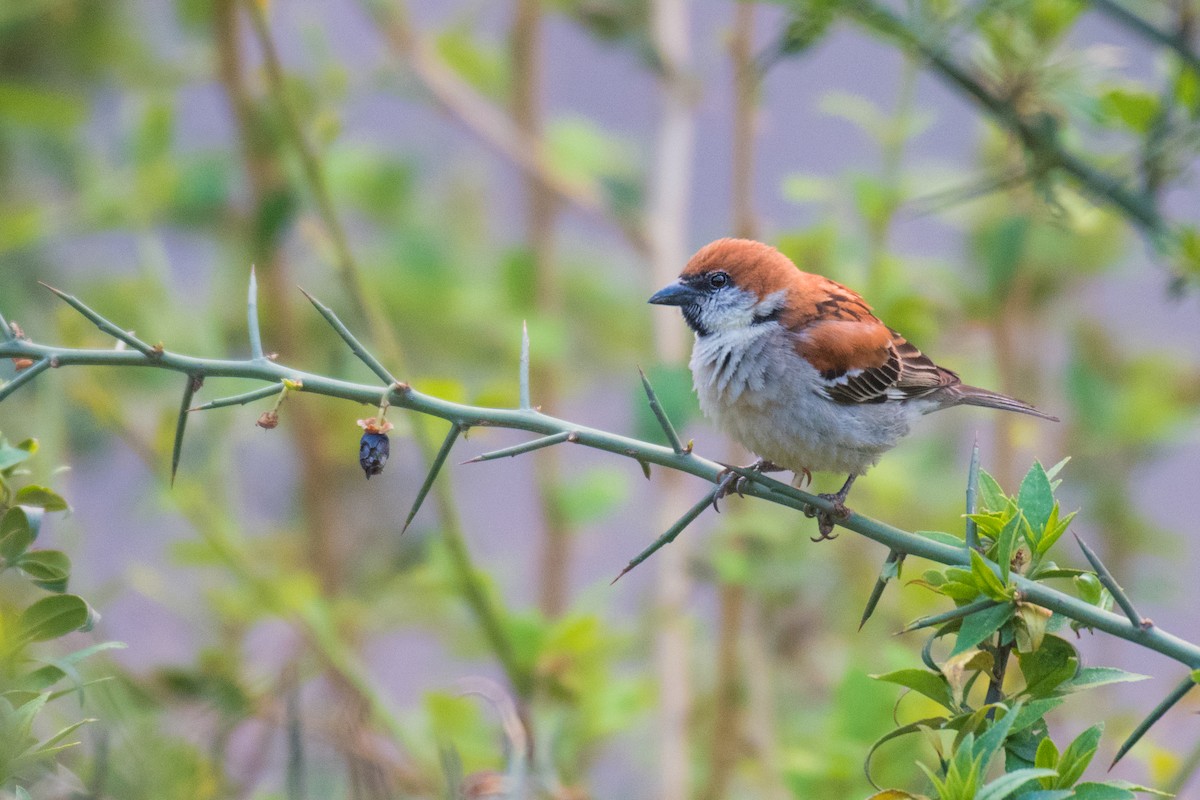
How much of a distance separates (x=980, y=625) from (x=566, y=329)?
2502 mm

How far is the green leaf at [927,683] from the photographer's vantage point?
3.68 feet

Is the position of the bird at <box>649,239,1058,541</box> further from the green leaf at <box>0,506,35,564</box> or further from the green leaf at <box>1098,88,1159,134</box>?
the green leaf at <box>0,506,35,564</box>

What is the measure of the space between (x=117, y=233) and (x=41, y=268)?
57cm

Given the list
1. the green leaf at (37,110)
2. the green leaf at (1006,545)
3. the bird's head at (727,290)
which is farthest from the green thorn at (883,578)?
the green leaf at (37,110)

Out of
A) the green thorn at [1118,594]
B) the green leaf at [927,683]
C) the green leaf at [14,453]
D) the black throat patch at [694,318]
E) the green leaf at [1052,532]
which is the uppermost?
the black throat patch at [694,318]

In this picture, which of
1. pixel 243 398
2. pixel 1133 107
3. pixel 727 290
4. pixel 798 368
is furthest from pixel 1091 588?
pixel 727 290

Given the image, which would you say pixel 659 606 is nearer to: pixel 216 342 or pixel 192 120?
pixel 216 342

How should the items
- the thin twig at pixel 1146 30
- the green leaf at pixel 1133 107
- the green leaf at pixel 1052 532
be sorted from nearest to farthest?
the green leaf at pixel 1052 532 → the thin twig at pixel 1146 30 → the green leaf at pixel 1133 107

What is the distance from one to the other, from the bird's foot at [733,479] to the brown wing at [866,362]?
223 millimetres

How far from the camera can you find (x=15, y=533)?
3.39ft

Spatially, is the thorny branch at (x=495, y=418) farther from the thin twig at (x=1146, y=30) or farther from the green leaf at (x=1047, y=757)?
the thin twig at (x=1146, y=30)

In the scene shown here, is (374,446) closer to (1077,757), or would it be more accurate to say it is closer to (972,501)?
(972,501)

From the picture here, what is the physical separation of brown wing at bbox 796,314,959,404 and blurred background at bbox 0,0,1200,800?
10 cm

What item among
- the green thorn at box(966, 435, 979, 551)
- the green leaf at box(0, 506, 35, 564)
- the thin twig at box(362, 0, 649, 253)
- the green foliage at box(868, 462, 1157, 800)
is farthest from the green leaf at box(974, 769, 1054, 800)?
the thin twig at box(362, 0, 649, 253)
